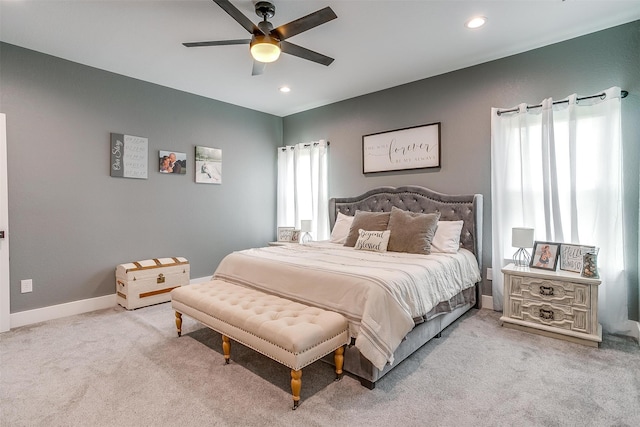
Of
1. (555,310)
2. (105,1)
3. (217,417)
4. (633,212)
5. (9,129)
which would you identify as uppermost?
(105,1)

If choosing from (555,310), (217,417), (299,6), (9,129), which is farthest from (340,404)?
(9,129)

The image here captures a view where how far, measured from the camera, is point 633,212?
287 cm

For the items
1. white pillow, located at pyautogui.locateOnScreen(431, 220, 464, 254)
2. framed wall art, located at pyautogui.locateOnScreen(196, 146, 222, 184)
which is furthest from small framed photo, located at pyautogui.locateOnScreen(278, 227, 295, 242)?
white pillow, located at pyautogui.locateOnScreen(431, 220, 464, 254)

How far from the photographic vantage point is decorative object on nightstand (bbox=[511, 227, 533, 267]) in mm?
3124

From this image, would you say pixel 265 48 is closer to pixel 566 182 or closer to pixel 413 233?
pixel 413 233

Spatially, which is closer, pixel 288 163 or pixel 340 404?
pixel 340 404

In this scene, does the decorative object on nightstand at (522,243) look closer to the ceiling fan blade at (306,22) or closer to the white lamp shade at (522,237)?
the white lamp shade at (522,237)

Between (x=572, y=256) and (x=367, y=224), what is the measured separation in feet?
6.59

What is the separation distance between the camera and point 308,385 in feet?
7.05

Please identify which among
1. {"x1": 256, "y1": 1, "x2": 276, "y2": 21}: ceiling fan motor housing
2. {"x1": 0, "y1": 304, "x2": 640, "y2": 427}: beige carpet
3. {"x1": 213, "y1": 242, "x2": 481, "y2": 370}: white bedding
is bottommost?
{"x1": 0, "y1": 304, "x2": 640, "y2": 427}: beige carpet

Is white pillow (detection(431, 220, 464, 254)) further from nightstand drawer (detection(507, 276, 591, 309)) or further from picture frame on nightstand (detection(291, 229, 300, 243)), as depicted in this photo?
picture frame on nightstand (detection(291, 229, 300, 243))

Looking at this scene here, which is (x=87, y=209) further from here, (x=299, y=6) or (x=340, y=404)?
(x=340, y=404)

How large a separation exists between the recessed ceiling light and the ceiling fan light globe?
1.72 metres

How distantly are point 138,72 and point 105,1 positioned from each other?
1.47m
